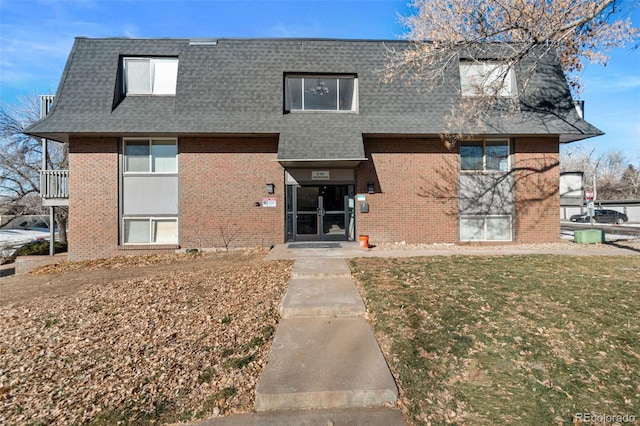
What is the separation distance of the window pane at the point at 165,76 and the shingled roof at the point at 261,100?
32 centimetres

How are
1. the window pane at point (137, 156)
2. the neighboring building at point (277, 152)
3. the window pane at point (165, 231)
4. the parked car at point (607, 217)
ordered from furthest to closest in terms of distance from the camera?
the parked car at point (607, 217) < the window pane at point (165, 231) < the window pane at point (137, 156) < the neighboring building at point (277, 152)

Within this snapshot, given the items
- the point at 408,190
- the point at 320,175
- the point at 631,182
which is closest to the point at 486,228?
the point at 408,190

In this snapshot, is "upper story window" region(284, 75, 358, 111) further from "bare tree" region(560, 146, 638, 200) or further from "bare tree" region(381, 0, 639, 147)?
"bare tree" region(560, 146, 638, 200)

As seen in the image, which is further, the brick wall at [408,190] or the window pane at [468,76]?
the window pane at [468,76]

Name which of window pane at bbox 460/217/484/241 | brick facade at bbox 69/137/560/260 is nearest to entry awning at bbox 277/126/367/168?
brick facade at bbox 69/137/560/260

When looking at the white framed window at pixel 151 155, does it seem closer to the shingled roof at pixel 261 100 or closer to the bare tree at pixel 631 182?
the shingled roof at pixel 261 100

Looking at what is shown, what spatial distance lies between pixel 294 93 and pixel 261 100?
1361 mm

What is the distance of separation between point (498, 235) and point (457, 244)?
1.78m

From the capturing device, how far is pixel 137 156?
11.8 meters

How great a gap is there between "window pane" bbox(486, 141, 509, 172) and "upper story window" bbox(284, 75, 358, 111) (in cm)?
554

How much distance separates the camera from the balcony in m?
12.1

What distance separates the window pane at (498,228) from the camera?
12289mm

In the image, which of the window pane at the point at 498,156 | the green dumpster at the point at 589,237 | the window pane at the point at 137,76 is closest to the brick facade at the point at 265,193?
the window pane at the point at 498,156

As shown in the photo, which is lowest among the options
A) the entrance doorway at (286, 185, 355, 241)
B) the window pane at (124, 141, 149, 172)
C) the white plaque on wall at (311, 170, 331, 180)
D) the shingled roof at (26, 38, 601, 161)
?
the entrance doorway at (286, 185, 355, 241)
